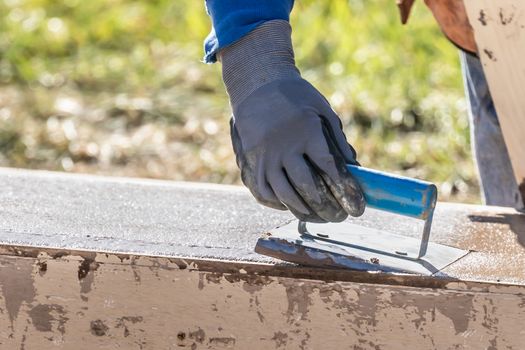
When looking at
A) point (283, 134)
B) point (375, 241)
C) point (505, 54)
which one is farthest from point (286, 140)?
point (505, 54)

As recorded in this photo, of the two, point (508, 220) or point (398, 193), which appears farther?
point (508, 220)

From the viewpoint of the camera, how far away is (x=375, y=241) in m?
1.83

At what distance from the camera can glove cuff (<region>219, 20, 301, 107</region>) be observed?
5.81ft

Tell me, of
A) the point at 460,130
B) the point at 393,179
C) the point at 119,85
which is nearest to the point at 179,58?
the point at 119,85

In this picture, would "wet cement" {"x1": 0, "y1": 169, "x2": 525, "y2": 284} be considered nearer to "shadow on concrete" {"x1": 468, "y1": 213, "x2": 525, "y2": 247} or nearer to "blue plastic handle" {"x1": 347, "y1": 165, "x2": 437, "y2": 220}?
"shadow on concrete" {"x1": 468, "y1": 213, "x2": 525, "y2": 247}

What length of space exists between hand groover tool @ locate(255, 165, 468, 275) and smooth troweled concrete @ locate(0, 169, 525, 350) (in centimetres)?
3

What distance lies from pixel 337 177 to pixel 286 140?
10 centimetres

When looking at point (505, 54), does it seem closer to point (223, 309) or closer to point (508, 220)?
point (508, 220)

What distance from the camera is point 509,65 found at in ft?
6.39

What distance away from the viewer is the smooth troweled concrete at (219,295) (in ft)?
5.27

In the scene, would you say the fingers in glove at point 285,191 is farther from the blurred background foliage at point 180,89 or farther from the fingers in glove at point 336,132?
the blurred background foliage at point 180,89

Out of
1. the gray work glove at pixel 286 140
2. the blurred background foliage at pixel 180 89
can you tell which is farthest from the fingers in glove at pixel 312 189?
the blurred background foliage at pixel 180 89

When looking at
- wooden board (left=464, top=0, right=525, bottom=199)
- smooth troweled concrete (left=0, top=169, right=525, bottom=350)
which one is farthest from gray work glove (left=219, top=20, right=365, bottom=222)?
wooden board (left=464, top=0, right=525, bottom=199)

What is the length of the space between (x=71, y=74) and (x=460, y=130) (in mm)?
1716
